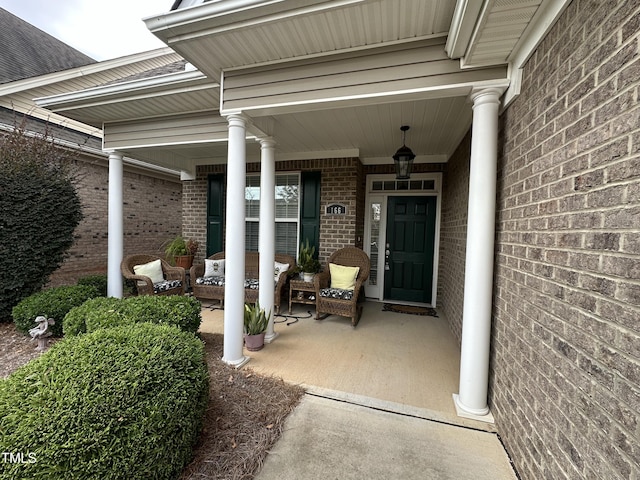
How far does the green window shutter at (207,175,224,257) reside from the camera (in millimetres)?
5445

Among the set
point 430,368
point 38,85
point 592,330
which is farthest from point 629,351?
point 38,85

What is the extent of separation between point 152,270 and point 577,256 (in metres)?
5.12

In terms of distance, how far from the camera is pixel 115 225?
405 centimetres

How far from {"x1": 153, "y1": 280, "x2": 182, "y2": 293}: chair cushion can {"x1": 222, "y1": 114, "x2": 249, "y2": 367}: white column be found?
85.8 inches

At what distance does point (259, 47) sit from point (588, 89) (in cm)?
210

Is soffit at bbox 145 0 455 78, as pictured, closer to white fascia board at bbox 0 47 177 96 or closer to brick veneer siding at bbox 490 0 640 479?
brick veneer siding at bbox 490 0 640 479

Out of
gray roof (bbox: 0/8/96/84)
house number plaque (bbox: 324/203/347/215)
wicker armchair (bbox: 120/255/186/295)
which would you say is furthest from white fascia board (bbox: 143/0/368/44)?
gray roof (bbox: 0/8/96/84)

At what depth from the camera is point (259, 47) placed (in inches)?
82.0

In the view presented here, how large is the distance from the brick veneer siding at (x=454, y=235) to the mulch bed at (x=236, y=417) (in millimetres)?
2263

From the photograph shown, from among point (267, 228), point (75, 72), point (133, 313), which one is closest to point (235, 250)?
point (267, 228)

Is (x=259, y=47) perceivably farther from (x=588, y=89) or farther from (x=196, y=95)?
(x=588, y=89)

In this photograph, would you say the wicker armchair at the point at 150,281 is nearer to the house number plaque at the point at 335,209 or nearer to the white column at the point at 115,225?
the white column at the point at 115,225

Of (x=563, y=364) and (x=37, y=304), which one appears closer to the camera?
(x=563, y=364)

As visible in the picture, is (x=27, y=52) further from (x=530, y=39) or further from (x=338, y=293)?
(x=530, y=39)
